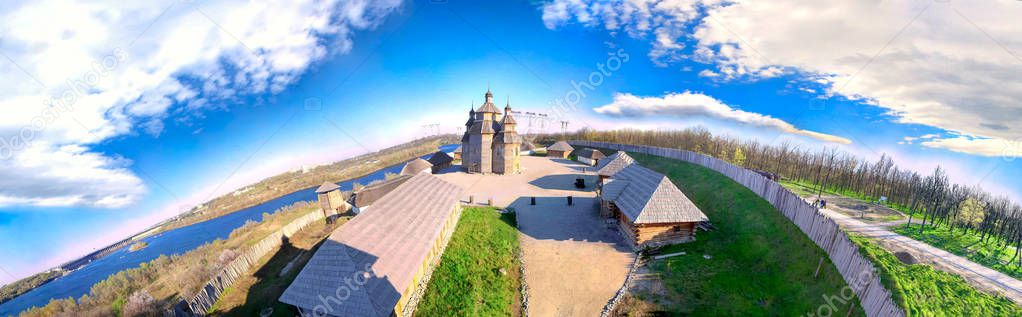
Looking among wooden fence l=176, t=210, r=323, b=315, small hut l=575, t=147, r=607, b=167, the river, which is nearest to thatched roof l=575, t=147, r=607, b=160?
small hut l=575, t=147, r=607, b=167

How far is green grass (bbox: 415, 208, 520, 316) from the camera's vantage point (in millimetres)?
11281

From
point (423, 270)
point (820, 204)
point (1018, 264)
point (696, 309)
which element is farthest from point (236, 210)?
point (1018, 264)

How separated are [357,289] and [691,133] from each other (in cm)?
6078

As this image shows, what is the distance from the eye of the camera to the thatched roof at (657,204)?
50.2 ft

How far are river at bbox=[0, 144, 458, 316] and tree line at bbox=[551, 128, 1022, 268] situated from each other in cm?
5680

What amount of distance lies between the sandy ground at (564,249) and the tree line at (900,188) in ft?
74.9

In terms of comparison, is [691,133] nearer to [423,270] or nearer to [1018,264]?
[1018,264]

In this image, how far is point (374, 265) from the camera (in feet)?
31.2

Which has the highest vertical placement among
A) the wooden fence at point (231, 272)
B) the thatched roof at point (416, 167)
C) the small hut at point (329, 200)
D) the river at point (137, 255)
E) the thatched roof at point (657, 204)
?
the thatched roof at point (416, 167)

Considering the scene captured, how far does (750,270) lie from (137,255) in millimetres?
46355

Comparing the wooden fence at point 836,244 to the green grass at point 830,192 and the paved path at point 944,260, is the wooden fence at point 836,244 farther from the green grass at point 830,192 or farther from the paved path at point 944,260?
the green grass at point 830,192

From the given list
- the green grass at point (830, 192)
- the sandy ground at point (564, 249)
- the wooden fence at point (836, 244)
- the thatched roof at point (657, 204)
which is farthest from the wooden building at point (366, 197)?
the green grass at point (830, 192)

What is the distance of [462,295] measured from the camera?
11.9 metres

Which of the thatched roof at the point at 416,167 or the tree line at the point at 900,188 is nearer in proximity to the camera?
the tree line at the point at 900,188
